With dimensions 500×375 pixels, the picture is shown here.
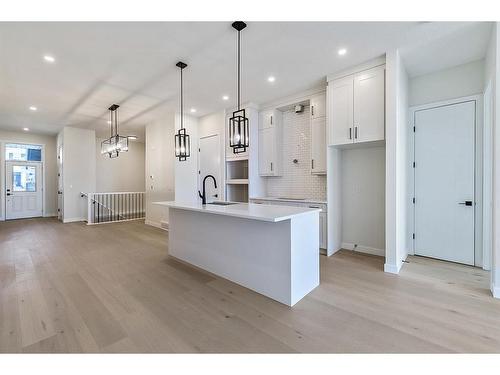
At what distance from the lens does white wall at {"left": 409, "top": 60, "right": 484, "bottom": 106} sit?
10.7 ft

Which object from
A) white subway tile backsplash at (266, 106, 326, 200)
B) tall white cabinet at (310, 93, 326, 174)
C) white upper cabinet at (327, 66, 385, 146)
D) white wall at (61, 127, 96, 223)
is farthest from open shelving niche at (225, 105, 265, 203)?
white wall at (61, 127, 96, 223)

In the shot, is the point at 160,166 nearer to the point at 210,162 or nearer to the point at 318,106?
the point at 210,162

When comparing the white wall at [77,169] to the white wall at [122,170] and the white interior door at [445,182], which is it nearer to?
the white wall at [122,170]

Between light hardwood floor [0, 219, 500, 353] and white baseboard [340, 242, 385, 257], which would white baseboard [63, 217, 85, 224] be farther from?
white baseboard [340, 242, 385, 257]

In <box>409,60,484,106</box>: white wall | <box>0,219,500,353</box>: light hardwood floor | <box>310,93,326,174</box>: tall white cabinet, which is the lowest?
<box>0,219,500,353</box>: light hardwood floor

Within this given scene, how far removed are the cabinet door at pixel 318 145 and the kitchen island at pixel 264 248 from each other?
67.7 inches

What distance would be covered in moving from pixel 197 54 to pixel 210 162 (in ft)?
9.94

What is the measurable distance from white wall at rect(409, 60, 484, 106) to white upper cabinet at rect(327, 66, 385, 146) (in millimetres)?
937

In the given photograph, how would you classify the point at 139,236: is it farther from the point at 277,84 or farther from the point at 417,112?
the point at 417,112

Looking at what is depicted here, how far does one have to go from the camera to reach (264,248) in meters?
2.54

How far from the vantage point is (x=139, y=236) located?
5.30 metres

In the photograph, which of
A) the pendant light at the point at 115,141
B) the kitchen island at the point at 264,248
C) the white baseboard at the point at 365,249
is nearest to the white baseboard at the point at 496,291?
the white baseboard at the point at 365,249
